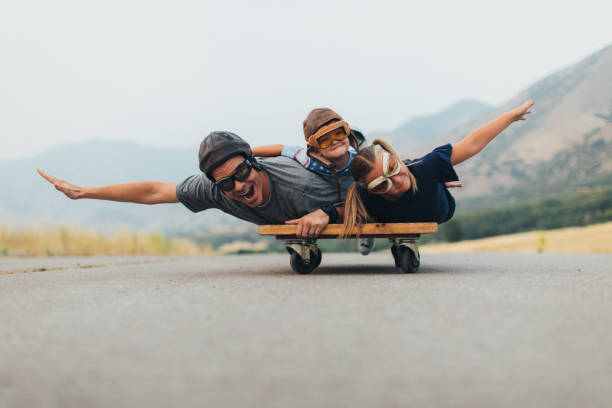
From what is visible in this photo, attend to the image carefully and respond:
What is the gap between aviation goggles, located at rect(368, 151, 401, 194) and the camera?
3.91 metres

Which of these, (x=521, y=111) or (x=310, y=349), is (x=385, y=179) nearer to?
(x=521, y=111)

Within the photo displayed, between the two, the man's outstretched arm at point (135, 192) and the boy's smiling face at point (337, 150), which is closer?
the boy's smiling face at point (337, 150)

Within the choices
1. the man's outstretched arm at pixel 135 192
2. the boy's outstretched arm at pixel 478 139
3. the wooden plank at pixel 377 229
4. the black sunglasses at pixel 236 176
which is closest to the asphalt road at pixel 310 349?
the wooden plank at pixel 377 229

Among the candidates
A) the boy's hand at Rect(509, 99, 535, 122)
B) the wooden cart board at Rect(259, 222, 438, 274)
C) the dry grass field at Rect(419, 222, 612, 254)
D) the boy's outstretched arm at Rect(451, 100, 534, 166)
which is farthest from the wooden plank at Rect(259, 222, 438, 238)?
the dry grass field at Rect(419, 222, 612, 254)

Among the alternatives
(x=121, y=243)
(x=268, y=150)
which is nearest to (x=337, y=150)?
(x=268, y=150)

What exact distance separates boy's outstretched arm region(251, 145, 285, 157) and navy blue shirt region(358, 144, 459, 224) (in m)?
0.96

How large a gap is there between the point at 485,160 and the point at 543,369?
74.4 metres

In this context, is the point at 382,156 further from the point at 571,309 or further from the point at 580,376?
the point at 580,376

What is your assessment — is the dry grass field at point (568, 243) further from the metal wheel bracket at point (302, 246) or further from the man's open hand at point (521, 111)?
the metal wheel bracket at point (302, 246)

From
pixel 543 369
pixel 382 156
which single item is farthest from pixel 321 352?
pixel 382 156

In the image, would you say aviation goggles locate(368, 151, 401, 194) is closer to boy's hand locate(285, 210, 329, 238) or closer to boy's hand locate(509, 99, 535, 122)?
boy's hand locate(285, 210, 329, 238)

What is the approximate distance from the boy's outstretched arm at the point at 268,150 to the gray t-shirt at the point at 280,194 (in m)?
0.09

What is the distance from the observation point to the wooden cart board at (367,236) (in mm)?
4203

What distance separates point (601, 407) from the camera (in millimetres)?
1250
